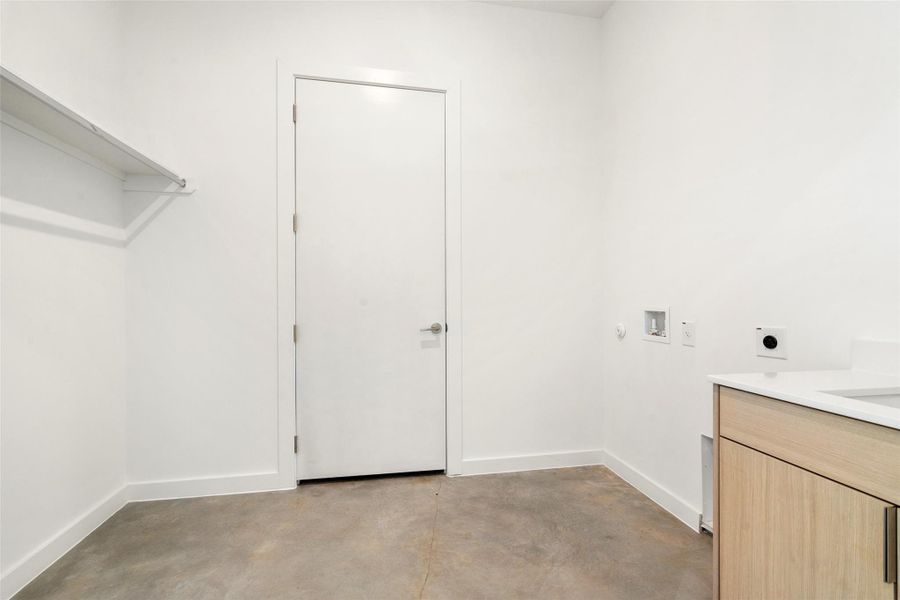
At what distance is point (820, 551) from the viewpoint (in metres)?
0.85

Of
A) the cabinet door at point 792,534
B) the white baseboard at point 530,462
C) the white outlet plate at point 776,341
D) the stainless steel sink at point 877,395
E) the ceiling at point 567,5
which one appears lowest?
the white baseboard at point 530,462

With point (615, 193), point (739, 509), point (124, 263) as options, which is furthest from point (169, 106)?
point (739, 509)

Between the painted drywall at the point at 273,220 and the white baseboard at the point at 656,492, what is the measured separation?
19 cm

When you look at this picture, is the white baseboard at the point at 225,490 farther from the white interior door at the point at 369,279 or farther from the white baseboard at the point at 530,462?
the white interior door at the point at 369,279

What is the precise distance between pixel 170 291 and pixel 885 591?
2.71 meters

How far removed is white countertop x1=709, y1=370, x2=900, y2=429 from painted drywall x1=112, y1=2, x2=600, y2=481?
1393 mm

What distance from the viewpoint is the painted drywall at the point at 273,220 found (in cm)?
209

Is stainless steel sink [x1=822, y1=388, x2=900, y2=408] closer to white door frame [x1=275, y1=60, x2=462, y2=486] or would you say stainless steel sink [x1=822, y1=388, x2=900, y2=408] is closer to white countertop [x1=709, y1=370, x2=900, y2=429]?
white countertop [x1=709, y1=370, x2=900, y2=429]

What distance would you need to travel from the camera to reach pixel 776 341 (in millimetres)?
1428

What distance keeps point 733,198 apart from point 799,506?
116 centimetres

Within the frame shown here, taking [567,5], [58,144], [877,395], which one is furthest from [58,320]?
[567,5]

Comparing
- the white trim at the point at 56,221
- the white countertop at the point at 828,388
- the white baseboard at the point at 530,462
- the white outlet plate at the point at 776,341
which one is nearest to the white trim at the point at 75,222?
the white trim at the point at 56,221

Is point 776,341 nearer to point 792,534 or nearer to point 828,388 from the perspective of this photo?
point 828,388

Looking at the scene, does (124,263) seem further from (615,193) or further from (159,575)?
(615,193)
